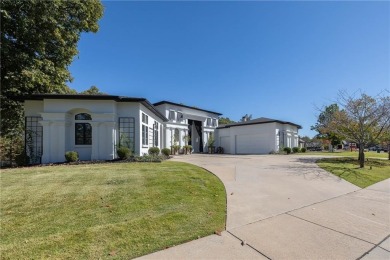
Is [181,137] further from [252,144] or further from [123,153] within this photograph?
[123,153]

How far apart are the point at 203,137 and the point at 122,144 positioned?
1674 centimetres

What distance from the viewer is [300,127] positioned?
3250cm

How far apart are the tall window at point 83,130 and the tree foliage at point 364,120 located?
17.1 m

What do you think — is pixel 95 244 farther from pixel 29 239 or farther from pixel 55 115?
pixel 55 115

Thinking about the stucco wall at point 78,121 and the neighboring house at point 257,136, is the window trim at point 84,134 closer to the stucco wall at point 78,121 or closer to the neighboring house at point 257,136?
the stucco wall at point 78,121

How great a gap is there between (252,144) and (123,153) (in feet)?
62.9

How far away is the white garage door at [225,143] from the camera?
3015 centimetres

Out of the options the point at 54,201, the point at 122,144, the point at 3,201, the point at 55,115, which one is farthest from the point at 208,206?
the point at 55,115

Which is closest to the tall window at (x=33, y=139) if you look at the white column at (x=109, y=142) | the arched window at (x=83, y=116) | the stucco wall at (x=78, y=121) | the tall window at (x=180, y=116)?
the stucco wall at (x=78, y=121)

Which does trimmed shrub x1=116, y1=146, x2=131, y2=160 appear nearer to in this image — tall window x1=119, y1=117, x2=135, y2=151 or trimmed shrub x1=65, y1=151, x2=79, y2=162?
tall window x1=119, y1=117, x2=135, y2=151

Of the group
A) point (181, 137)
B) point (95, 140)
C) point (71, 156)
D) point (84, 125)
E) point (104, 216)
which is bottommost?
point (104, 216)

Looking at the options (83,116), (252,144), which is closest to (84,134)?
(83,116)

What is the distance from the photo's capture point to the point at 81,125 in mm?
13781

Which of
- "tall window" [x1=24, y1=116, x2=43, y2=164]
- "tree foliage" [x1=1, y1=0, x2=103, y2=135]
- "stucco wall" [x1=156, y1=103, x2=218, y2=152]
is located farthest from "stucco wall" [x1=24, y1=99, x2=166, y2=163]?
"stucco wall" [x1=156, y1=103, x2=218, y2=152]
